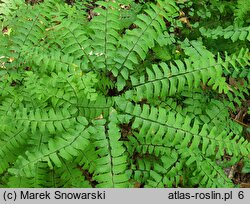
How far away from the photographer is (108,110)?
3143mm

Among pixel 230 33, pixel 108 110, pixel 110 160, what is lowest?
pixel 110 160

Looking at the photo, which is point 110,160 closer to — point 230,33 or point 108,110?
point 108,110

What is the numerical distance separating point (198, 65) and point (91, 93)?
3.04 feet

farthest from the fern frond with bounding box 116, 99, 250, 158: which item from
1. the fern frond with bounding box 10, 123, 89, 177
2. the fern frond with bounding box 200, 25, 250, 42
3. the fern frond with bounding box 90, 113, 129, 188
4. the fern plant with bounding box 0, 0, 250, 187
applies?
the fern frond with bounding box 200, 25, 250, 42

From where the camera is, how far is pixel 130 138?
3381 millimetres

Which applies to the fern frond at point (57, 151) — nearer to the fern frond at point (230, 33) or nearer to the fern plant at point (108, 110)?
the fern plant at point (108, 110)

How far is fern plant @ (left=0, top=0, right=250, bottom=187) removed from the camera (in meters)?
2.88

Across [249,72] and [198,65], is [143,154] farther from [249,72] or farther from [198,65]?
[249,72]

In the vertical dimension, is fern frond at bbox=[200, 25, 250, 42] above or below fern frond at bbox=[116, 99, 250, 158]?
above

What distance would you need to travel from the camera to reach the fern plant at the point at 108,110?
9.46ft

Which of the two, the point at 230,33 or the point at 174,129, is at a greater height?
the point at 230,33

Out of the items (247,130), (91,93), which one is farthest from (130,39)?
(247,130)

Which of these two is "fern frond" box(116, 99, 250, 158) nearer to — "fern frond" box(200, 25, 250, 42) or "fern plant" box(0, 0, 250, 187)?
"fern plant" box(0, 0, 250, 187)

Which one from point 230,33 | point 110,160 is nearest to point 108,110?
point 110,160
